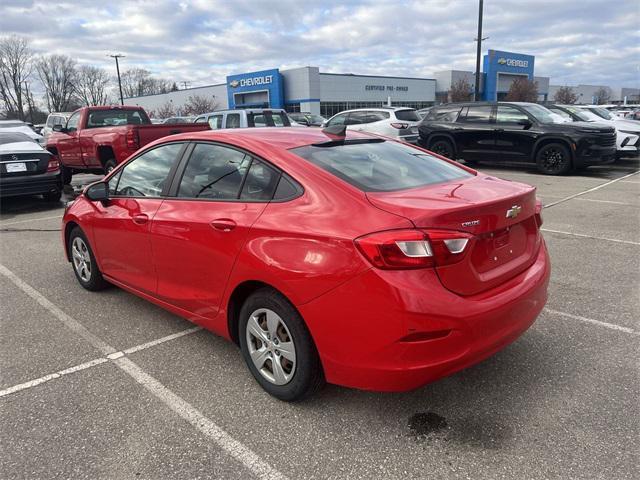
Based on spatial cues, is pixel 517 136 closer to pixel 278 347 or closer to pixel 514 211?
pixel 514 211

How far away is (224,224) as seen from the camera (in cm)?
301

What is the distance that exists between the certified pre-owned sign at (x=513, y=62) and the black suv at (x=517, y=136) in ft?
194

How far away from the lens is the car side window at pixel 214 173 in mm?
3164

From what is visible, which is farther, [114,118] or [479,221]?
[114,118]

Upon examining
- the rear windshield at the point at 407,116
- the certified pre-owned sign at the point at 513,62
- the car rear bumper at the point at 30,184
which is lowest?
the car rear bumper at the point at 30,184

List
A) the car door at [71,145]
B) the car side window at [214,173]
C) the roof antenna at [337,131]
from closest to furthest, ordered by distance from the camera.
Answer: the car side window at [214,173]
the roof antenna at [337,131]
the car door at [71,145]

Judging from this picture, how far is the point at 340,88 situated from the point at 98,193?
2409 inches

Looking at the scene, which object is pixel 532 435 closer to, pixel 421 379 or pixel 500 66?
pixel 421 379

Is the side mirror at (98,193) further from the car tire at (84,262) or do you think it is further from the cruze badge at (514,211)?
the cruze badge at (514,211)

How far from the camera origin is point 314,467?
240 centimetres

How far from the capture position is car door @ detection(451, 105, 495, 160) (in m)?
13.2

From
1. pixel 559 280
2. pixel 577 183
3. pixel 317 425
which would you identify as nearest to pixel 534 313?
pixel 317 425

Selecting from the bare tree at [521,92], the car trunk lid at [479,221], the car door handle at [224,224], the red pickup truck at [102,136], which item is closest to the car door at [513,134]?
the red pickup truck at [102,136]

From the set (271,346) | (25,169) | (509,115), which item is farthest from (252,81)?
(271,346)
